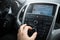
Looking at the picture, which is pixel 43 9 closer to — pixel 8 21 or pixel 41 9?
pixel 41 9

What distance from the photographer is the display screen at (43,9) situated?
0.83m

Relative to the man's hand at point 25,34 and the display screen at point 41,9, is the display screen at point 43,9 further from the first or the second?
the man's hand at point 25,34

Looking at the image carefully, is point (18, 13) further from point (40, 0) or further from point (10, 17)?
point (40, 0)

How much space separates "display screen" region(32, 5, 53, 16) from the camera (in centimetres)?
83

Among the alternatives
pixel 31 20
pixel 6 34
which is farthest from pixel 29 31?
pixel 6 34

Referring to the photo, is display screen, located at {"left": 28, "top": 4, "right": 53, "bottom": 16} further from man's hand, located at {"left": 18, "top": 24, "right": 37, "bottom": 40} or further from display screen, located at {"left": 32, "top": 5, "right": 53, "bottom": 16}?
man's hand, located at {"left": 18, "top": 24, "right": 37, "bottom": 40}

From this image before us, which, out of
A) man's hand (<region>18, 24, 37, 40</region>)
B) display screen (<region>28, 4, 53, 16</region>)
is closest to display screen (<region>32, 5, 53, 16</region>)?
display screen (<region>28, 4, 53, 16</region>)

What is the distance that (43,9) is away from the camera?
0.84 m

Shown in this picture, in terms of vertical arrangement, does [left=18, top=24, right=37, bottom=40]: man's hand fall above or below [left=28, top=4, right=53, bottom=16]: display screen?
below

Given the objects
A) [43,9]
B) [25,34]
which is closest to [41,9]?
[43,9]

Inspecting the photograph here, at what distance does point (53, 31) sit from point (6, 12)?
353 mm

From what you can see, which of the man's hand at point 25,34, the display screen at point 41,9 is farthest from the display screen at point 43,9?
the man's hand at point 25,34

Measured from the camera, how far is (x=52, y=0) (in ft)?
2.76

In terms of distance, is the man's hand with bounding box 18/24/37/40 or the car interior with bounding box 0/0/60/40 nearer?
the man's hand with bounding box 18/24/37/40
